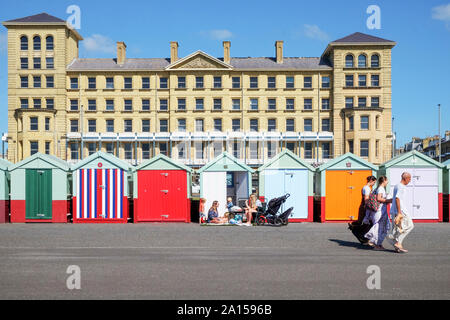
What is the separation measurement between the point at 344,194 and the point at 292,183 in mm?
2277

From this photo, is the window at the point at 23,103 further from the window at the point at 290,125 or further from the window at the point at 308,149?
the window at the point at 308,149

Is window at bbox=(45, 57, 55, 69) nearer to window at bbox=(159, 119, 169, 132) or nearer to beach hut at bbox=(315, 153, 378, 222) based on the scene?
window at bbox=(159, 119, 169, 132)

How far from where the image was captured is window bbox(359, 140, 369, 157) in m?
55.4

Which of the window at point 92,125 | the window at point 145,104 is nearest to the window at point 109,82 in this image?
the window at point 145,104

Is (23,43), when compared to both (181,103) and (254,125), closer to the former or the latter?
(181,103)

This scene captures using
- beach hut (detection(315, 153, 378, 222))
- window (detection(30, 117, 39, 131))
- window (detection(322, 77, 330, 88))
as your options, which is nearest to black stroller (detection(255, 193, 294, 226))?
beach hut (detection(315, 153, 378, 222))

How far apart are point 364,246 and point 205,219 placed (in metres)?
8.82

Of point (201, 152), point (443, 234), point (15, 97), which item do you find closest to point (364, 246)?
point (443, 234)

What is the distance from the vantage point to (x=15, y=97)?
5759 cm

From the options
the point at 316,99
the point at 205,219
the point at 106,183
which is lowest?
the point at 205,219

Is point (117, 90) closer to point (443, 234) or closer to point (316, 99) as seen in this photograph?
point (316, 99)

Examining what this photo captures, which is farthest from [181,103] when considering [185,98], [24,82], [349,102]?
[349,102]

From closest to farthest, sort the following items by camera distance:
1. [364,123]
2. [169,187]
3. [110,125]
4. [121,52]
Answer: [169,187]
[364,123]
[110,125]
[121,52]

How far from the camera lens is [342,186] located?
1983cm
